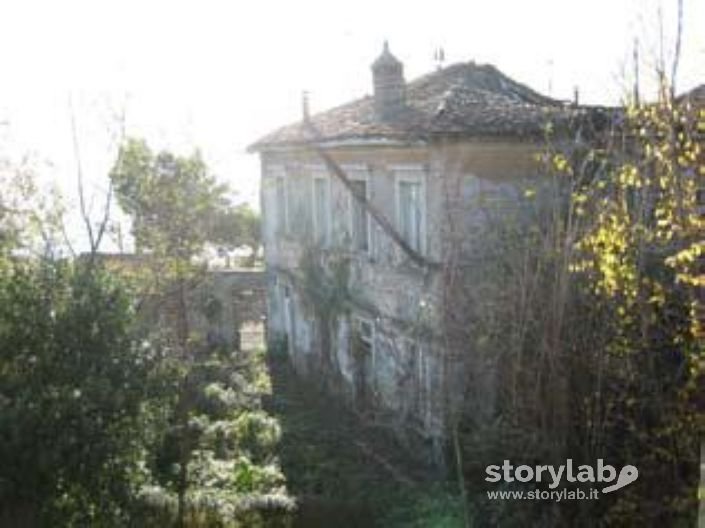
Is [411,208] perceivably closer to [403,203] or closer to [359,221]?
[403,203]

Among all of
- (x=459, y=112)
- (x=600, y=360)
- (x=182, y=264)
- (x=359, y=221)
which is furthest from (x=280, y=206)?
(x=600, y=360)

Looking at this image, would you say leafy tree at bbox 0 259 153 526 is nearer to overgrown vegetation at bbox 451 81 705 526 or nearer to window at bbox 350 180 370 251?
overgrown vegetation at bbox 451 81 705 526

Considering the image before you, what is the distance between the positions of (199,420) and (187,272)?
27.1 feet

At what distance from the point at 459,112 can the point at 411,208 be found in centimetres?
194

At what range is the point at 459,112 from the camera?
14.5 meters

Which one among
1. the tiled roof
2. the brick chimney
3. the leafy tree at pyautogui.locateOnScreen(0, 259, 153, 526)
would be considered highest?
the brick chimney

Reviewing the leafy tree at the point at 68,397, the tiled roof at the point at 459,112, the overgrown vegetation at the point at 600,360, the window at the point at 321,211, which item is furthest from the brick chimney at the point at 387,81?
the leafy tree at the point at 68,397

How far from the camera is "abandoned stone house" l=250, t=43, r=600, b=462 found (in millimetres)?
14070

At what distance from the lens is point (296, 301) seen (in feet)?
76.0

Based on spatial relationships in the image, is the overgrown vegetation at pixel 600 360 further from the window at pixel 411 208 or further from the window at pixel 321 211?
the window at pixel 321 211

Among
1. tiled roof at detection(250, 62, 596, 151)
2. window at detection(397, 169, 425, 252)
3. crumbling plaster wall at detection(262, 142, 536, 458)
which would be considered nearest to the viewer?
tiled roof at detection(250, 62, 596, 151)

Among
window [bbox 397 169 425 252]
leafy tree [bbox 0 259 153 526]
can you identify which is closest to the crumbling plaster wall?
window [bbox 397 169 425 252]

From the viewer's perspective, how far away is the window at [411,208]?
1494 centimetres

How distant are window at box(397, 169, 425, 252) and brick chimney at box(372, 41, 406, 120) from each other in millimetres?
2520
